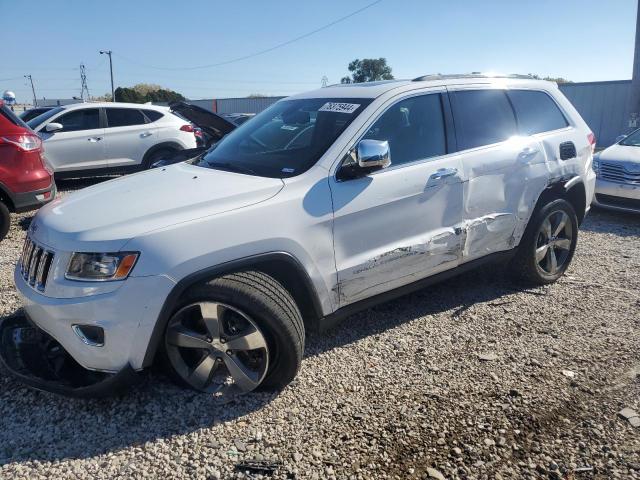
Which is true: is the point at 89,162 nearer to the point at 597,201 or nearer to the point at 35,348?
the point at 35,348

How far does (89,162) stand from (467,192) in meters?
7.83

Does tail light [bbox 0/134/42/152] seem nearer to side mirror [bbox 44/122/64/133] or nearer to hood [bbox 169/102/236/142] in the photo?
hood [bbox 169/102/236/142]

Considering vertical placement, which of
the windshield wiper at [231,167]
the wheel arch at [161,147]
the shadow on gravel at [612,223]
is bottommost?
the shadow on gravel at [612,223]

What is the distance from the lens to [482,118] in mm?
3971

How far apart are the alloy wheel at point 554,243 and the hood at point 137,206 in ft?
8.75

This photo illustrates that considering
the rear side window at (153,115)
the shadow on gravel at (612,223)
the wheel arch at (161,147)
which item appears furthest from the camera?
the rear side window at (153,115)

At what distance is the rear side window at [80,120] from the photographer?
930 centimetres

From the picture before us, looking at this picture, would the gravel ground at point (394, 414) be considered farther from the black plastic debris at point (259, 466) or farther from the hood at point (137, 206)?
the hood at point (137, 206)

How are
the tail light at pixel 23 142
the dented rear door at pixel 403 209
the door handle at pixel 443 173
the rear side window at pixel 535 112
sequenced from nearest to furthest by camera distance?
the dented rear door at pixel 403 209 < the door handle at pixel 443 173 < the rear side window at pixel 535 112 < the tail light at pixel 23 142

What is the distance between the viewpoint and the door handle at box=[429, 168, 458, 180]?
3520 mm

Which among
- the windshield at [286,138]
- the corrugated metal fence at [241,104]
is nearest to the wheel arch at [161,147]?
the windshield at [286,138]

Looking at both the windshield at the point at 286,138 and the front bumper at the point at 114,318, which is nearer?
the front bumper at the point at 114,318

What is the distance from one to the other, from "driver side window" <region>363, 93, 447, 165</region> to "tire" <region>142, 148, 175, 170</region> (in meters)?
7.28

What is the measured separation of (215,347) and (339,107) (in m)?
1.82
